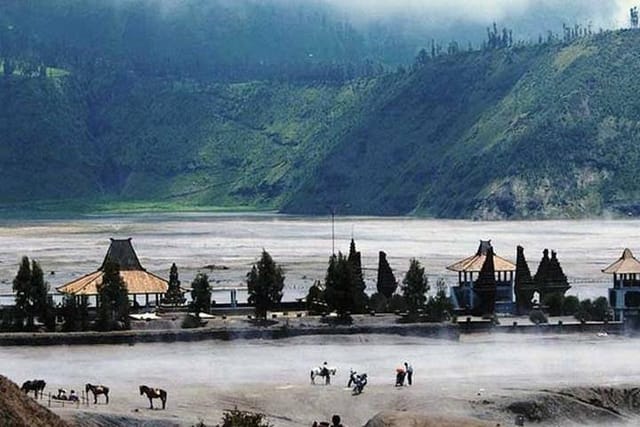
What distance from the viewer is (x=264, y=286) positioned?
252ft

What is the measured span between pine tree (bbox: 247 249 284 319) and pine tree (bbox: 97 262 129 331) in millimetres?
6586

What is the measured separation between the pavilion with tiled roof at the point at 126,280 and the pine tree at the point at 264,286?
530cm

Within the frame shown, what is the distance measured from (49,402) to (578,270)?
7916 centimetres

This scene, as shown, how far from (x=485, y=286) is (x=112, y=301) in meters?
19.1

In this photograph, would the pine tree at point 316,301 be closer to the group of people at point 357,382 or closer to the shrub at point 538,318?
the shrub at point 538,318

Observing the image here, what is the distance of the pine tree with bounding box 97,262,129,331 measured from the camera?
70562 mm

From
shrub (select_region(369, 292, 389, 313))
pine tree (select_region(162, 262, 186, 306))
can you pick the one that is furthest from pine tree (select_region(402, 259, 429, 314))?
pine tree (select_region(162, 262, 186, 306))

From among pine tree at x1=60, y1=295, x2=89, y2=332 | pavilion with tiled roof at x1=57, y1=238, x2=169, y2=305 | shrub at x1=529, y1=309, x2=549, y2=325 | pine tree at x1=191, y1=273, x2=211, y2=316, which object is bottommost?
shrub at x1=529, y1=309, x2=549, y2=325

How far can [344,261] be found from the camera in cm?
7538

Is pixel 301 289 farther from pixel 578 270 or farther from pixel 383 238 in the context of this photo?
pixel 383 238

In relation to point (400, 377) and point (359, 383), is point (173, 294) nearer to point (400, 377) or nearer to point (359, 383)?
point (400, 377)

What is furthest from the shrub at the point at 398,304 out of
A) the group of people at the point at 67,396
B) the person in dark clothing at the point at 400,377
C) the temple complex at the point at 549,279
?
the group of people at the point at 67,396

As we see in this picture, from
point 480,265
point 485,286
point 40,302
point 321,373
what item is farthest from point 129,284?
point 321,373

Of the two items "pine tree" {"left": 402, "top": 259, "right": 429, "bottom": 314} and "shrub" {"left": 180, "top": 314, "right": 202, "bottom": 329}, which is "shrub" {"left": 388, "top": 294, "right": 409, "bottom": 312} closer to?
"pine tree" {"left": 402, "top": 259, "right": 429, "bottom": 314}
